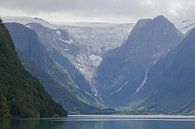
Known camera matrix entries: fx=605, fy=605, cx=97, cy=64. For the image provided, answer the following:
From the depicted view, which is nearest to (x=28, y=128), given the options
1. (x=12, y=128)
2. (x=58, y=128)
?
(x=12, y=128)

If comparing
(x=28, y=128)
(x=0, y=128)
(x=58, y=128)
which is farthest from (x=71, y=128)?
(x=0, y=128)

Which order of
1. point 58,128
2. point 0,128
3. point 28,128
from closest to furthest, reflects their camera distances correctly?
point 0,128 → point 28,128 → point 58,128

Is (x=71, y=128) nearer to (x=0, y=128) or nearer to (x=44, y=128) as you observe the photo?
(x=44, y=128)

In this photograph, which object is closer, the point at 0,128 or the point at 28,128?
the point at 0,128

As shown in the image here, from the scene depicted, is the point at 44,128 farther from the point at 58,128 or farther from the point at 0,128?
the point at 0,128

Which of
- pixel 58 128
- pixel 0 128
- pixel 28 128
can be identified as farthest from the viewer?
pixel 58 128

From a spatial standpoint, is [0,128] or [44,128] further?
[44,128]

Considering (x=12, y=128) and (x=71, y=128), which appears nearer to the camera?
(x=12, y=128)
